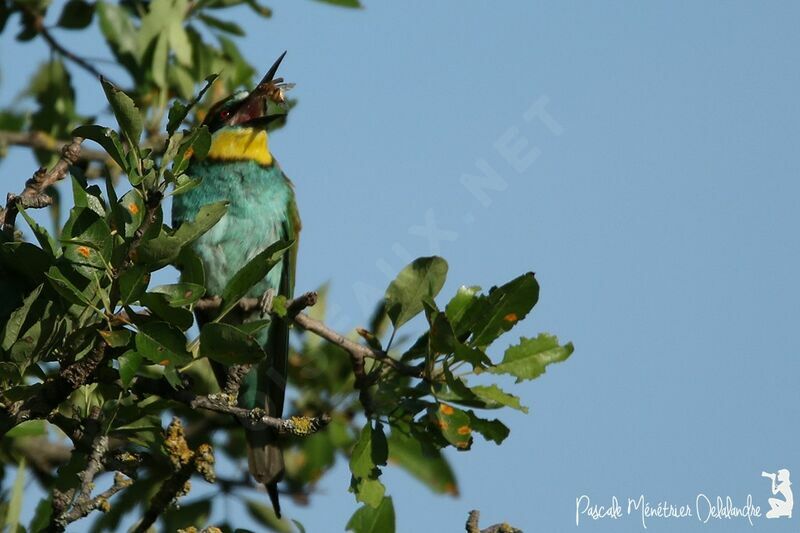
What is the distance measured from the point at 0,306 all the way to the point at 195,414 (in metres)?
1.70

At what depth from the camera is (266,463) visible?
12.5ft

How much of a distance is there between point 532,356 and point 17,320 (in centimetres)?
123

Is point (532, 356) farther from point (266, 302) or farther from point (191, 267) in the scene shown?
point (266, 302)

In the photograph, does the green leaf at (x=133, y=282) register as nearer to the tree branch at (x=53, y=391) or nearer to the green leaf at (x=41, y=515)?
the tree branch at (x=53, y=391)

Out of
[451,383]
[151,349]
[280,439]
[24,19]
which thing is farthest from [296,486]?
[24,19]

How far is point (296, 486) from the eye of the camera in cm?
407

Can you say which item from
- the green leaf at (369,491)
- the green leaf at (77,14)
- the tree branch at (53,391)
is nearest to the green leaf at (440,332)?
the green leaf at (369,491)

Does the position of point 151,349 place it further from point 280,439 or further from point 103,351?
point 280,439

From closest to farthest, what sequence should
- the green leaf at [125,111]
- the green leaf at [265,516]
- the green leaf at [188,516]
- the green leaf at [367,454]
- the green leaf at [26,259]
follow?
the green leaf at [125,111]
the green leaf at [26,259]
the green leaf at [367,454]
the green leaf at [188,516]
the green leaf at [265,516]

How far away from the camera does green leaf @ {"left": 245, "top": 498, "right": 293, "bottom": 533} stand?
403 cm

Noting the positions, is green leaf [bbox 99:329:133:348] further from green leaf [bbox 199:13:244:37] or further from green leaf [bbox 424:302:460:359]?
green leaf [bbox 199:13:244:37]

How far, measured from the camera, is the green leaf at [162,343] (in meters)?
2.46

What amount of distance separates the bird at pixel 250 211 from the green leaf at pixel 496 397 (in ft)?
4.43

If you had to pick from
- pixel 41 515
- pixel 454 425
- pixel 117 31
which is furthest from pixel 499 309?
pixel 117 31
